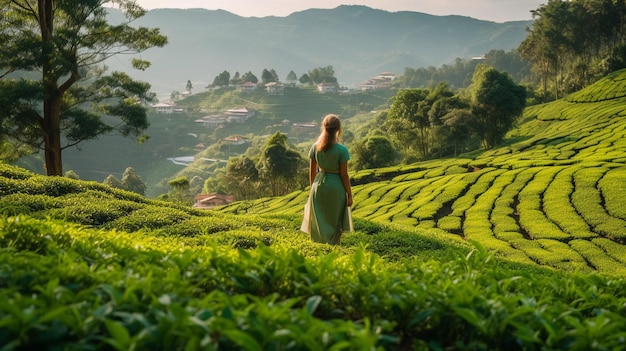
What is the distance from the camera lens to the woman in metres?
7.75

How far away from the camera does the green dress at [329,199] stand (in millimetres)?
7836

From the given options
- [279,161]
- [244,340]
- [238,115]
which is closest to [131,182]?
[279,161]

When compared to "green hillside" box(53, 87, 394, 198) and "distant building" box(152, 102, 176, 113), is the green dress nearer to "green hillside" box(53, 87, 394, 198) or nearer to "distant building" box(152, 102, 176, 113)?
"green hillside" box(53, 87, 394, 198)

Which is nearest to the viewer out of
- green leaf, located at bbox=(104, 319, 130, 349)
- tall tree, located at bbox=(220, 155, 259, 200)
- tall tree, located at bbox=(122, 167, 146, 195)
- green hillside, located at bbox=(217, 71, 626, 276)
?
green leaf, located at bbox=(104, 319, 130, 349)

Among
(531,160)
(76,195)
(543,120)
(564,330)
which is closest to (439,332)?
(564,330)

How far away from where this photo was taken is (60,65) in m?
15.5

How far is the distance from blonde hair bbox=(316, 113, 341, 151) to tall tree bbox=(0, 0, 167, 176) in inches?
419

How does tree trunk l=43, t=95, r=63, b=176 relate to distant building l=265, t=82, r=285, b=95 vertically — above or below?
below

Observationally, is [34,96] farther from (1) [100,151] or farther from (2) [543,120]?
(1) [100,151]

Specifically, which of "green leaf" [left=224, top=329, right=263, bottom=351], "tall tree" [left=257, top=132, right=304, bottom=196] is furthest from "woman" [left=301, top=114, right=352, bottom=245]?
"tall tree" [left=257, top=132, right=304, bottom=196]

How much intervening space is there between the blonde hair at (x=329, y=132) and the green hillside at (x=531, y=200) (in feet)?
19.2

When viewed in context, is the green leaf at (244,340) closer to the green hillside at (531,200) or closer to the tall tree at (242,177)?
the green hillside at (531,200)

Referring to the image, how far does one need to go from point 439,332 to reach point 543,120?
53.9 m

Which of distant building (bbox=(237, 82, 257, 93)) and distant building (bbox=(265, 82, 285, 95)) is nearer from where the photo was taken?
distant building (bbox=(265, 82, 285, 95))
